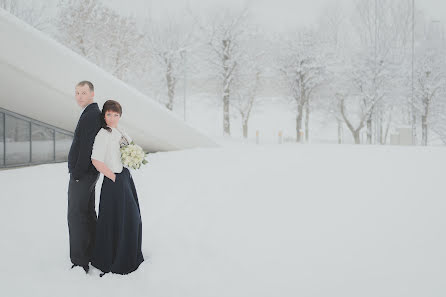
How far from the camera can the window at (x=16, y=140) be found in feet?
34.3

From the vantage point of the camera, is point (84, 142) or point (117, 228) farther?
point (117, 228)

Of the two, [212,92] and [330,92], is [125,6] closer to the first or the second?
[212,92]

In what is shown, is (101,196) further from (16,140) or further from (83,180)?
(16,140)

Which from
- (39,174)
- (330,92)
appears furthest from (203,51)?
(39,174)

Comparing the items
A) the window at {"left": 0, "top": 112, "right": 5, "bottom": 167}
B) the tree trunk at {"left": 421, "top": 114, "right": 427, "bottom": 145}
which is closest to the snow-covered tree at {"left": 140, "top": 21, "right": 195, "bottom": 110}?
the window at {"left": 0, "top": 112, "right": 5, "bottom": 167}

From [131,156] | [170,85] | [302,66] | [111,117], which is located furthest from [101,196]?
[302,66]

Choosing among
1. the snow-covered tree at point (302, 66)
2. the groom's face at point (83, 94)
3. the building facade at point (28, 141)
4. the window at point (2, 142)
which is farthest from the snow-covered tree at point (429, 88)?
the groom's face at point (83, 94)

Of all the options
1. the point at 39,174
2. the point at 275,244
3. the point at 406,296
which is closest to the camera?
the point at 406,296

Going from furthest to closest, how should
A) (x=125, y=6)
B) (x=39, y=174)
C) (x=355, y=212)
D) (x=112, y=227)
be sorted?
(x=125, y=6) < (x=39, y=174) < (x=355, y=212) < (x=112, y=227)

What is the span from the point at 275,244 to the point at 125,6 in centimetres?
2498

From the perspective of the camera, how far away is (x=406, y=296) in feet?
10.1

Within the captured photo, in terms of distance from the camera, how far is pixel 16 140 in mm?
10648

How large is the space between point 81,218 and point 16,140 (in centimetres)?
890

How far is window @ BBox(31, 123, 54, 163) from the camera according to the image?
36.4 ft
